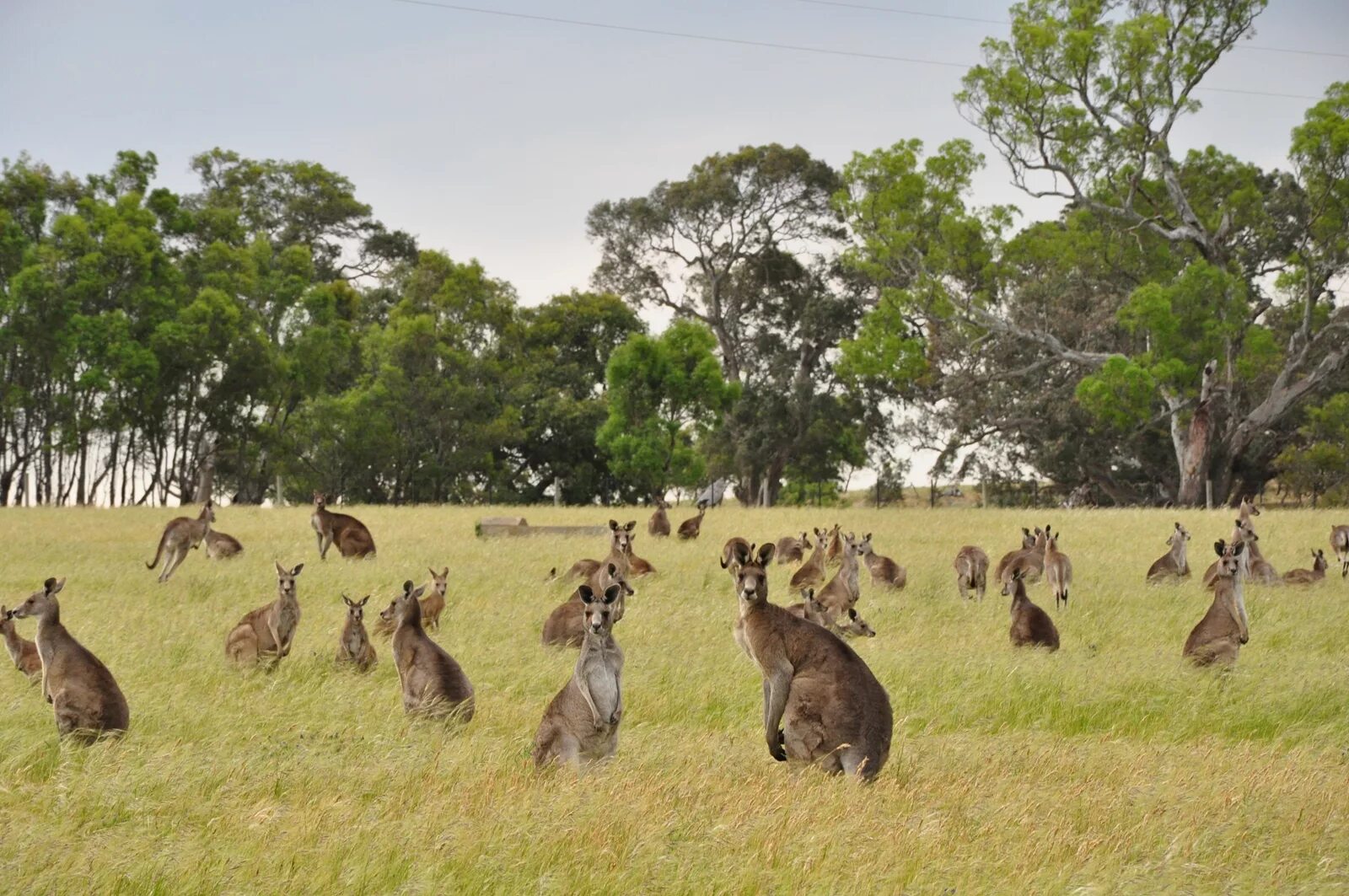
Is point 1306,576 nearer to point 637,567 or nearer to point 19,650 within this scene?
point 637,567

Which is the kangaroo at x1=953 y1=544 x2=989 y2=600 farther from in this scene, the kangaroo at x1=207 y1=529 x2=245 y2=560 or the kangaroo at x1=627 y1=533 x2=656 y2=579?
the kangaroo at x1=207 y1=529 x2=245 y2=560

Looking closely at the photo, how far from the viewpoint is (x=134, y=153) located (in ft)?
163

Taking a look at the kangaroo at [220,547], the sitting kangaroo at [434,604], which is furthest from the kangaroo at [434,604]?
the kangaroo at [220,547]

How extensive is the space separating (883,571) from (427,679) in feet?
34.3

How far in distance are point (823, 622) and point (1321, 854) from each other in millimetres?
7407

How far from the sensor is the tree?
2023 inches

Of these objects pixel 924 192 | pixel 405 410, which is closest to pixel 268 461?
pixel 405 410

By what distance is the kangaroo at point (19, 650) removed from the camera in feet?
39.8

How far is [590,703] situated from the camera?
854cm

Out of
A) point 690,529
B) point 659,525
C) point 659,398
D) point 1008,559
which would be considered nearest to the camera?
point 1008,559

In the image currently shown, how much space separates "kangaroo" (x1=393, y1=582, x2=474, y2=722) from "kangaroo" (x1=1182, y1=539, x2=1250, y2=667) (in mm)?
A: 6997

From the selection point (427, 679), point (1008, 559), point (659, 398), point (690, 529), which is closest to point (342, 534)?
point (690, 529)

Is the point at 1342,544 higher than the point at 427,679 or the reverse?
higher

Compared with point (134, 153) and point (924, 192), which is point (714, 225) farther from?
point (134, 153)
